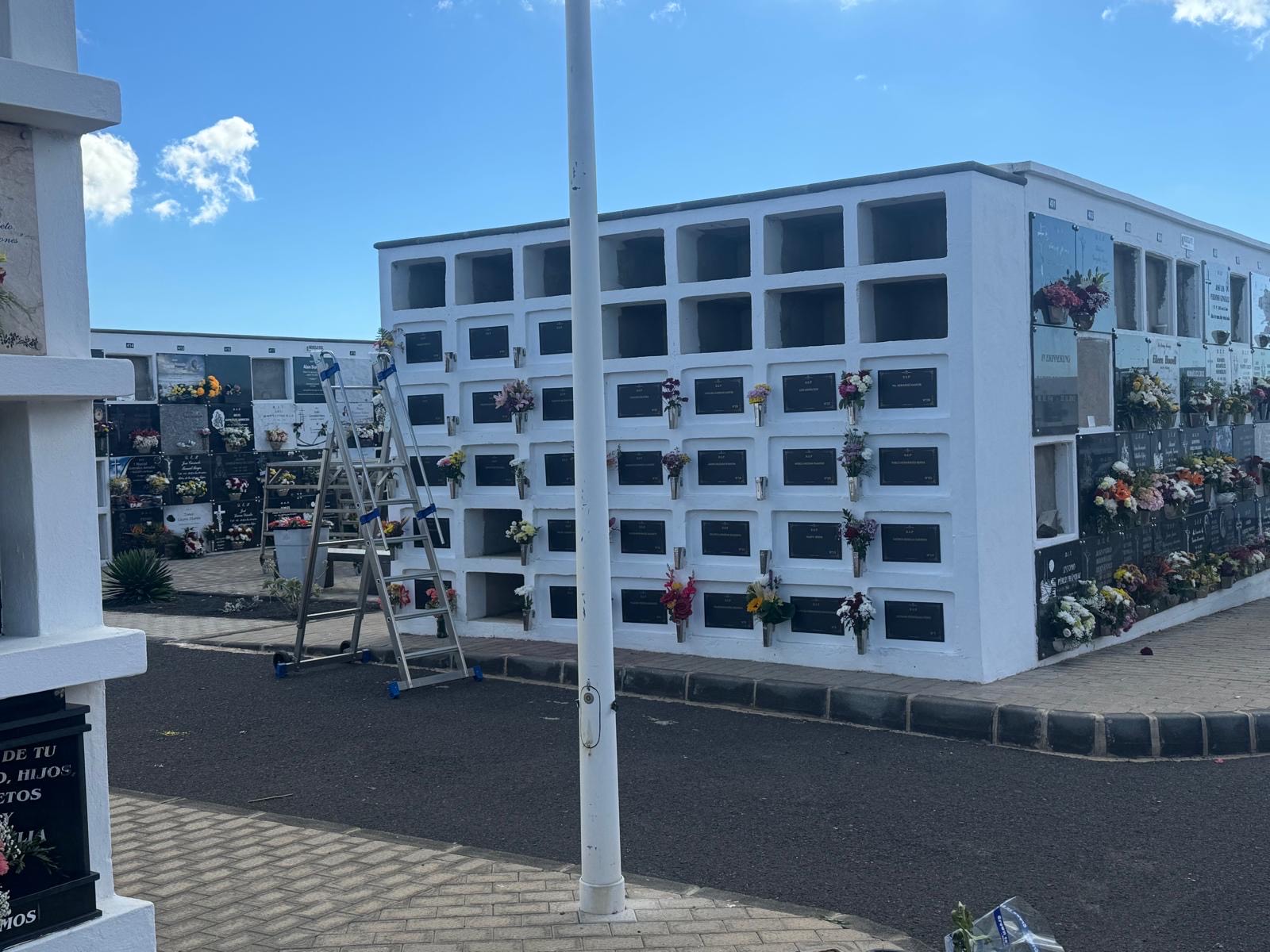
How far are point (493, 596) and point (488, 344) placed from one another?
2.05 metres

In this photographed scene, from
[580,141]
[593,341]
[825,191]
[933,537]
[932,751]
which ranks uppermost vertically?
[825,191]

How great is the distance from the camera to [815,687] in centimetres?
791

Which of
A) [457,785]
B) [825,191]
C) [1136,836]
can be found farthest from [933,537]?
[457,785]

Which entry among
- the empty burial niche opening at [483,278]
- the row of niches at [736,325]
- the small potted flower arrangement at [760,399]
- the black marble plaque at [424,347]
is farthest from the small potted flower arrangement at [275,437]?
the small potted flower arrangement at [760,399]

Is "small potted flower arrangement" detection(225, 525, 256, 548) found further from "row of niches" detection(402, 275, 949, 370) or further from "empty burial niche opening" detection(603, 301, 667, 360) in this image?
"empty burial niche opening" detection(603, 301, 667, 360)

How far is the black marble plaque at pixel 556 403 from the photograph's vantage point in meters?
9.64

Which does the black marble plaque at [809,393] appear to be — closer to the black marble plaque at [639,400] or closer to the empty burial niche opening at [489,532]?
the black marble plaque at [639,400]

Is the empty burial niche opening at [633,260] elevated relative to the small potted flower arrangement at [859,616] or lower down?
elevated

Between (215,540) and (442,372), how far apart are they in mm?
10388

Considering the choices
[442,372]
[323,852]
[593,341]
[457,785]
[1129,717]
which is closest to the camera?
[593,341]

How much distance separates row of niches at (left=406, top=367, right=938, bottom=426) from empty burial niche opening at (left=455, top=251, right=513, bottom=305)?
0.81m

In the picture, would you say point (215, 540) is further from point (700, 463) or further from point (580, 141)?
point (580, 141)

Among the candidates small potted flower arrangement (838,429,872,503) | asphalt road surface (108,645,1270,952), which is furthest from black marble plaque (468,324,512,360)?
small potted flower arrangement (838,429,872,503)

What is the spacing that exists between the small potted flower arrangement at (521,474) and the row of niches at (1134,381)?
146 inches
